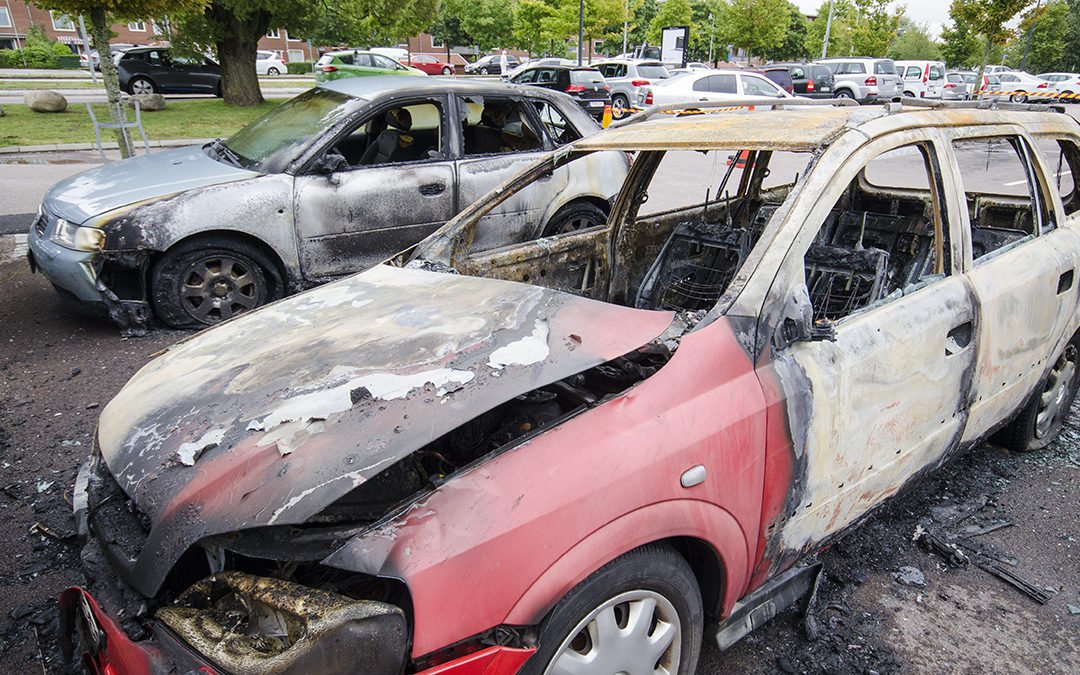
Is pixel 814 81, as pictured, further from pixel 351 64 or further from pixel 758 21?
pixel 351 64

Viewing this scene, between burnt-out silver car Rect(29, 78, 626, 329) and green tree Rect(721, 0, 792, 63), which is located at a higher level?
green tree Rect(721, 0, 792, 63)

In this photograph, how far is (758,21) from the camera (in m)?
38.9

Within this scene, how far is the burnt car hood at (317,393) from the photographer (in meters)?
1.71

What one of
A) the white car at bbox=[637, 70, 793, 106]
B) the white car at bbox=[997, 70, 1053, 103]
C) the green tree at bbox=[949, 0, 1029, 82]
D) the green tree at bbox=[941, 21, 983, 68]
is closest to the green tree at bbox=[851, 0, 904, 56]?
the green tree at bbox=[941, 21, 983, 68]

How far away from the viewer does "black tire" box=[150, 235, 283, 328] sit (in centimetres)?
500

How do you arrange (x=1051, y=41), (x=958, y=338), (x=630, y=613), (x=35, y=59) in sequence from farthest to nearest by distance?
(x=1051, y=41) → (x=35, y=59) → (x=958, y=338) → (x=630, y=613)

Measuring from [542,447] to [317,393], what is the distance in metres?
0.66

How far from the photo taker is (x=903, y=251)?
3754 mm

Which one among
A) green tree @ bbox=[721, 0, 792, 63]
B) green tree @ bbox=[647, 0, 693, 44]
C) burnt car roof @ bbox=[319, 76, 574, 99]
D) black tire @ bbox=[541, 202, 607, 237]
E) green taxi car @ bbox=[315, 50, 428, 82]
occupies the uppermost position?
green tree @ bbox=[647, 0, 693, 44]

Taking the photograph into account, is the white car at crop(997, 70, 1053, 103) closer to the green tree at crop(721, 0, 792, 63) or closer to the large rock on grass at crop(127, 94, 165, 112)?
the green tree at crop(721, 0, 792, 63)

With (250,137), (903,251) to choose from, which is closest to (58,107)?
(250,137)

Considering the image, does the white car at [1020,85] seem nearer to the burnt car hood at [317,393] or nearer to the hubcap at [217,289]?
the hubcap at [217,289]

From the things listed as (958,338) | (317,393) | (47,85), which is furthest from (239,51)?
(958,338)

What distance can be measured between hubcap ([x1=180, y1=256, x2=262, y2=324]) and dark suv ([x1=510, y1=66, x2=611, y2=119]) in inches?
581
